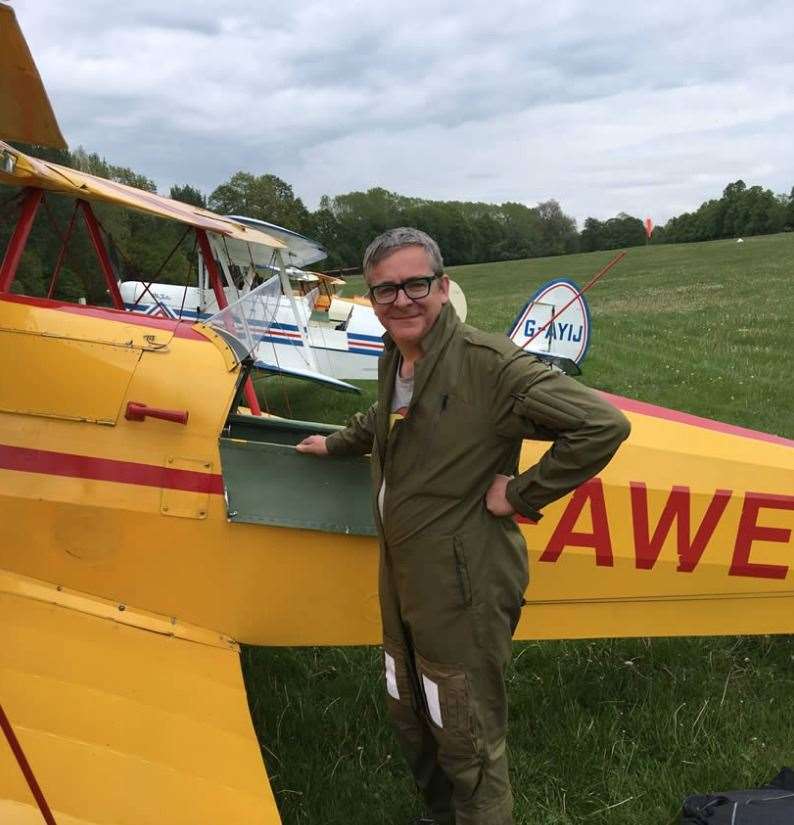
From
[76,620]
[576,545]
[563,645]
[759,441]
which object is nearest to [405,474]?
[576,545]

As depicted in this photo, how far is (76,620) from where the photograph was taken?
237 cm

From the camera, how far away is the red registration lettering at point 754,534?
2.66 meters

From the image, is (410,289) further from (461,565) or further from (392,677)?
(392,677)

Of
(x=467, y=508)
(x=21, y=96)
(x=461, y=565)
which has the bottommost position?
(x=461, y=565)

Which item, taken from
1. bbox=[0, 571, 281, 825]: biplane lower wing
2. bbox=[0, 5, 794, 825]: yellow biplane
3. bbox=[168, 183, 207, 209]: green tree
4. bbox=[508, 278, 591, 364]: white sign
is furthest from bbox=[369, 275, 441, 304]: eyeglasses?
bbox=[168, 183, 207, 209]: green tree

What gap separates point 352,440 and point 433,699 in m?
0.86

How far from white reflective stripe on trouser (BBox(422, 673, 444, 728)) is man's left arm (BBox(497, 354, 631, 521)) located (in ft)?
1.88

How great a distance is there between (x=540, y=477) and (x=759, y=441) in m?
1.59

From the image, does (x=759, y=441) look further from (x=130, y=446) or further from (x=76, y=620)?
(x=76, y=620)

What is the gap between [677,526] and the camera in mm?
2607

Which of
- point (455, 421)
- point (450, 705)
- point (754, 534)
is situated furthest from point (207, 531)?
point (754, 534)

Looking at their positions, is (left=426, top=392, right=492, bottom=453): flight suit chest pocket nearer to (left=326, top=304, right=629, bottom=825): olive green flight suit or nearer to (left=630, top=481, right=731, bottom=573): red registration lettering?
(left=326, top=304, right=629, bottom=825): olive green flight suit

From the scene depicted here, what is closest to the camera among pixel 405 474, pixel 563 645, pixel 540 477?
pixel 540 477

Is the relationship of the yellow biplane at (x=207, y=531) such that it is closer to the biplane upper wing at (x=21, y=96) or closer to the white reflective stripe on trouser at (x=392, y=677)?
the biplane upper wing at (x=21, y=96)
